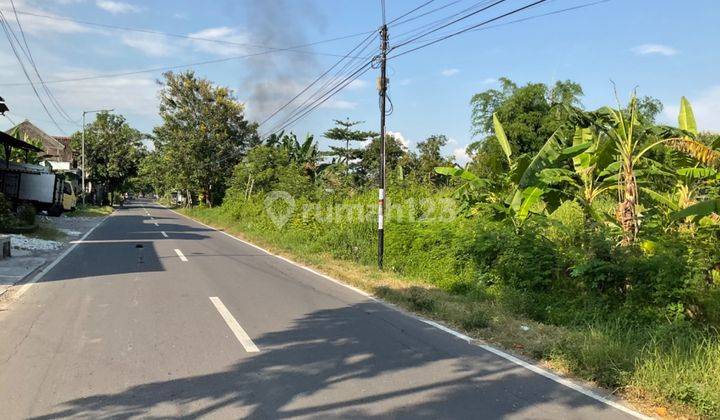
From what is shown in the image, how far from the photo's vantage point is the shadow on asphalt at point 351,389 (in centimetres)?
453

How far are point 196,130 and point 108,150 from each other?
885 inches

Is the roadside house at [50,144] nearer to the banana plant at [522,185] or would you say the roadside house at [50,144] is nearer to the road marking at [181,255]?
the road marking at [181,255]

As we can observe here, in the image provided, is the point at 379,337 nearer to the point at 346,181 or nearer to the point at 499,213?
the point at 499,213

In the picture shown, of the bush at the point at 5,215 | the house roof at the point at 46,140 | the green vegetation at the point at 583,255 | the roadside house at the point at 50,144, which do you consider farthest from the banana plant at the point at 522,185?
the house roof at the point at 46,140

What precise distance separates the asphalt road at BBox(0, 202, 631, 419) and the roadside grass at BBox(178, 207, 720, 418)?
474 mm

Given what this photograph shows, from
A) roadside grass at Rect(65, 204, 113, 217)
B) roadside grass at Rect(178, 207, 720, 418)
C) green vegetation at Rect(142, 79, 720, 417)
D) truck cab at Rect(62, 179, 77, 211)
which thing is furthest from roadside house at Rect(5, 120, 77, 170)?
roadside grass at Rect(178, 207, 720, 418)

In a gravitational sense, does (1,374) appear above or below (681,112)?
below

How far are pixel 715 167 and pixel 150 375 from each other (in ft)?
31.0

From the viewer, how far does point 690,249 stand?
785 cm

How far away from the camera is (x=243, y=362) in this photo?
5766 mm

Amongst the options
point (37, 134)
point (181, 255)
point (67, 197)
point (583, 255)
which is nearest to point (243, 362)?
point (583, 255)

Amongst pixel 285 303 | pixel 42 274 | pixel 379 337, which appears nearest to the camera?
pixel 379 337

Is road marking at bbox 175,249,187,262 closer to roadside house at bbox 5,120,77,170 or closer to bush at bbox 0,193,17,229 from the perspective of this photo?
bush at bbox 0,193,17,229

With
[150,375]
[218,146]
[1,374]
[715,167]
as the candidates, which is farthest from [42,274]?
[218,146]
